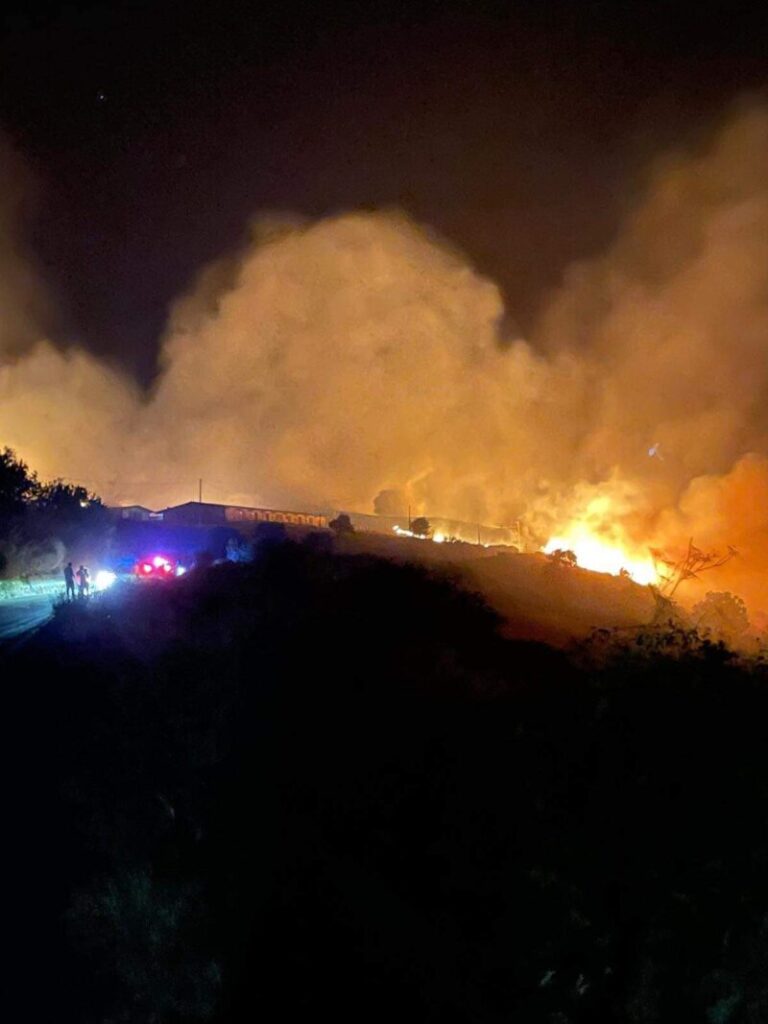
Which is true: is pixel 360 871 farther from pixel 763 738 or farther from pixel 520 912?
pixel 763 738

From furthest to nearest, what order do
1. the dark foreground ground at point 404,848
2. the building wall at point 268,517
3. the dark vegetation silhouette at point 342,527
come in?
the building wall at point 268,517, the dark vegetation silhouette at point 342,527, the dark foreground ground at point 404,848

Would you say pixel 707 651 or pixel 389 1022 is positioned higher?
pixel 707 651

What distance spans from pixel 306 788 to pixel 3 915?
10.9ft

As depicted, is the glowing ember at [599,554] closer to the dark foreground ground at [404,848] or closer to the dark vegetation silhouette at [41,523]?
the dark vegetation silhouette at [41,523]

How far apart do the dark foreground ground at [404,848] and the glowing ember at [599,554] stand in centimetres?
3601

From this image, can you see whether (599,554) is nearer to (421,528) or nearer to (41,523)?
(421,528)

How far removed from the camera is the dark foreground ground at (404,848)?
27.2 feet

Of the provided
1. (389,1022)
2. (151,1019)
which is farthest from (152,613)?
(389,1022)

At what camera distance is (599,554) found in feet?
174

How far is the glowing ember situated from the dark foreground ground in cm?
3601

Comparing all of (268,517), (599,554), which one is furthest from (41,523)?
(599,554)

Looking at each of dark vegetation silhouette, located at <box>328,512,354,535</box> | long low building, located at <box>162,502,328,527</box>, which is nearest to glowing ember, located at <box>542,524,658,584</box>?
dark vegetation silhouette, located at <box>328,512,354,535</box>

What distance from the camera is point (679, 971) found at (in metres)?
8.23

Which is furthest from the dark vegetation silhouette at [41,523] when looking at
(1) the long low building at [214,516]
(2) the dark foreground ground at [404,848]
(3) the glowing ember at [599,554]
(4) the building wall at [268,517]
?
(2) the dark foreground ground at [404,848]
